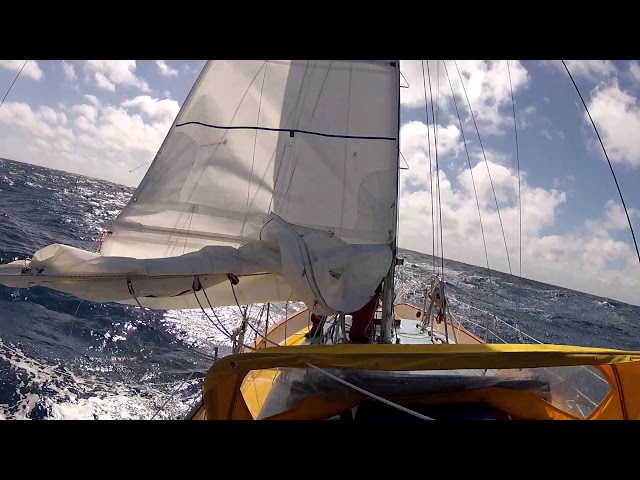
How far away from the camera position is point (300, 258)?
2.12m

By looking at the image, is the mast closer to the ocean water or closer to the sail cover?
the sail cover

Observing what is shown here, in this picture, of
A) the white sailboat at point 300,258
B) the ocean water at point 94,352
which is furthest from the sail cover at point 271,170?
the ocean water at point 94,352

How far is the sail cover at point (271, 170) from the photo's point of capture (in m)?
2.78

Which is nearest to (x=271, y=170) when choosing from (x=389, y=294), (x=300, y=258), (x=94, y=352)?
(x=300, y=258)

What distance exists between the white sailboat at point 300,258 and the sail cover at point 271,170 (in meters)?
0.01

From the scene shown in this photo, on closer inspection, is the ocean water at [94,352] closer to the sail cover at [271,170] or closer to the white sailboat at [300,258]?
the white sailboat at [300,258]

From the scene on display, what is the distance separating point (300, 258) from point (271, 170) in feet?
3.86

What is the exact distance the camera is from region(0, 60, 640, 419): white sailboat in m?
1.73

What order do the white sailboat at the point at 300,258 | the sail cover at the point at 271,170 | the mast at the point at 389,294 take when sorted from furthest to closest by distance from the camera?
1. the mast at the point at 389,294
2. the sail cover at the point at 271,170
3. the white sailboat at the point at 300,258

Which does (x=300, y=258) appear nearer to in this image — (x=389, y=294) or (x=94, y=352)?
(x=389, y=294)
